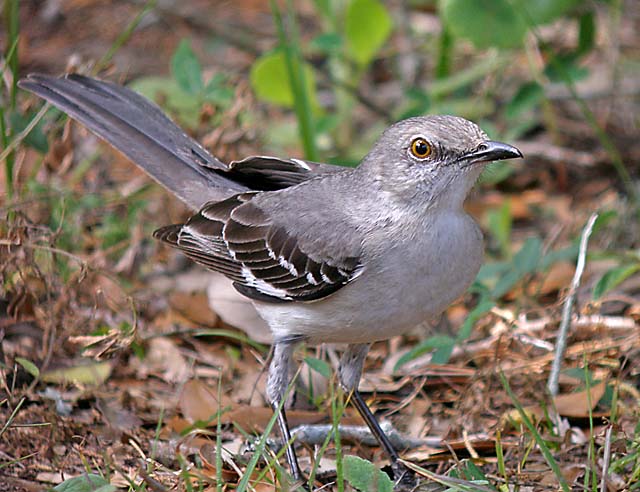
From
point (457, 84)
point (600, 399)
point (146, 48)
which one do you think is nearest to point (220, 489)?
point (600, 399)

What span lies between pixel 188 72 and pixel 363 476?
3537mm

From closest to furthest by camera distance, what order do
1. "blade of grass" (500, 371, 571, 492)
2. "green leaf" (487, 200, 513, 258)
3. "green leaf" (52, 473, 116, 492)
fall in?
1. "blade of grass" (500, 371, 571, 492)
2. "green leaf" (52, 473, 116, 492)
3. "green leaf" (487, 200, 513, 258)

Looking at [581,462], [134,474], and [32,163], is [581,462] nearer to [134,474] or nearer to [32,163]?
[134,474]

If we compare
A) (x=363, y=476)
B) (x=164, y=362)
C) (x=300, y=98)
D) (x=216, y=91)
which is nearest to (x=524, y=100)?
(x=300, y=98)

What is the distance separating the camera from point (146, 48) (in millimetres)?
9688

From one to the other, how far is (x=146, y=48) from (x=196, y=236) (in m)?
4.94

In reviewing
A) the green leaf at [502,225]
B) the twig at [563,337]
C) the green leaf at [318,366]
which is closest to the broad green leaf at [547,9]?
the green leaf at [502,225]

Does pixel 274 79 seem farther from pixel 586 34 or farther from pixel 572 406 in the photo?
pixel 572 406

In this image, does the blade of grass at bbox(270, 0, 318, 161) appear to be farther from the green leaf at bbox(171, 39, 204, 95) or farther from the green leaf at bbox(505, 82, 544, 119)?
the green leaf at bbox(505, 82, 544, 119)

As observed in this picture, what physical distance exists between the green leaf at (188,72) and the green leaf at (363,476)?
11.0ft

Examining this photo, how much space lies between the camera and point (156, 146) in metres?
5.58

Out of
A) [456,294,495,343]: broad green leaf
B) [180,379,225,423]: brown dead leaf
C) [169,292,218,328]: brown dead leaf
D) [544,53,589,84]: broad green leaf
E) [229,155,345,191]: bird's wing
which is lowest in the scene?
[180,379,225,423]: brown dead leaf

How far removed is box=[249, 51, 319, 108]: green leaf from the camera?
7047mm

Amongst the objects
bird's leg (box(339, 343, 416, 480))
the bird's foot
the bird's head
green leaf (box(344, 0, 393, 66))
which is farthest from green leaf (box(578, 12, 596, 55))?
the bird's foot
